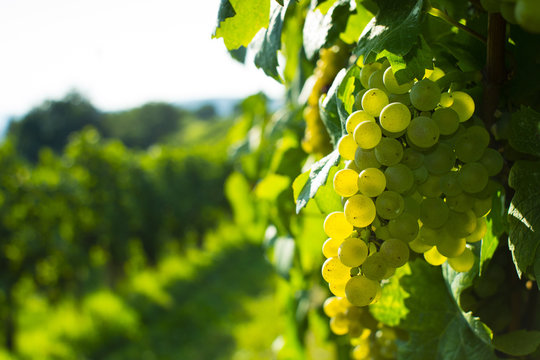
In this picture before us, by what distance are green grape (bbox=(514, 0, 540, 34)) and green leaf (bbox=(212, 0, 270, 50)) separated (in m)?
0.39

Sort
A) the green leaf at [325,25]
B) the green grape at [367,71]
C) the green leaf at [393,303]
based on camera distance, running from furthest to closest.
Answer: the green leaf at [393,303] → the green leaf at [325,25] → the green grape at [367,71]

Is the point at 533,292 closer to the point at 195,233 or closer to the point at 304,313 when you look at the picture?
the point at 304,313

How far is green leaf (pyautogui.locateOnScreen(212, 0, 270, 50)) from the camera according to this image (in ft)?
2.53

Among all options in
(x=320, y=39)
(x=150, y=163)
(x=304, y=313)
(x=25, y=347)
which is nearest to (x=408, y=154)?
(x=320, y=39)

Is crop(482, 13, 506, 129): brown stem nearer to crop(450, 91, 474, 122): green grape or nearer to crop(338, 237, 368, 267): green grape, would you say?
crop(450, 91, 474, 122): green grape

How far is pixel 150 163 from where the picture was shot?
13.7 metres

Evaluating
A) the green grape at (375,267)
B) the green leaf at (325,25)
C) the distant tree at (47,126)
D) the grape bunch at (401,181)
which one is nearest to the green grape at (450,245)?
the grape bunch at (401,181)

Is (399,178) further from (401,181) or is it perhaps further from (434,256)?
(434,256)

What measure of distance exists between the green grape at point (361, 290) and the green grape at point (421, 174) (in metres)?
0.16

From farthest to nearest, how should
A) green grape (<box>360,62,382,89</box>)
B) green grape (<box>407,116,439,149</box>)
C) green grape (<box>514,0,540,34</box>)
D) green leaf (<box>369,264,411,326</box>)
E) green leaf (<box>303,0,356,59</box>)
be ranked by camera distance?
green leaf (<box>369,264,411,326</box>)
green leaf (<box>303,0,356,59</box>)
green grape (<box>360,62,382,89</box>)
green grape (<box>407,116,439,149</box>)
green grape (<box>514,0,540,34</box>)

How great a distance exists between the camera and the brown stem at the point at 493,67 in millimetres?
719

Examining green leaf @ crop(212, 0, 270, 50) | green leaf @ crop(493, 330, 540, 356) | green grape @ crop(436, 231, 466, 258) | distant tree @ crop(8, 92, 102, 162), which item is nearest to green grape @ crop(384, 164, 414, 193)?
green grape @ crop(436, 231, 466, 258)

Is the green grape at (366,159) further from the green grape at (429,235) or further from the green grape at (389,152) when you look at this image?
the green grape at (429,235)

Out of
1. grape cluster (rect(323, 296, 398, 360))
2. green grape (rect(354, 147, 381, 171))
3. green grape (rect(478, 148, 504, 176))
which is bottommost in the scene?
grape cluster (rect(323, 296, 398, 360))
